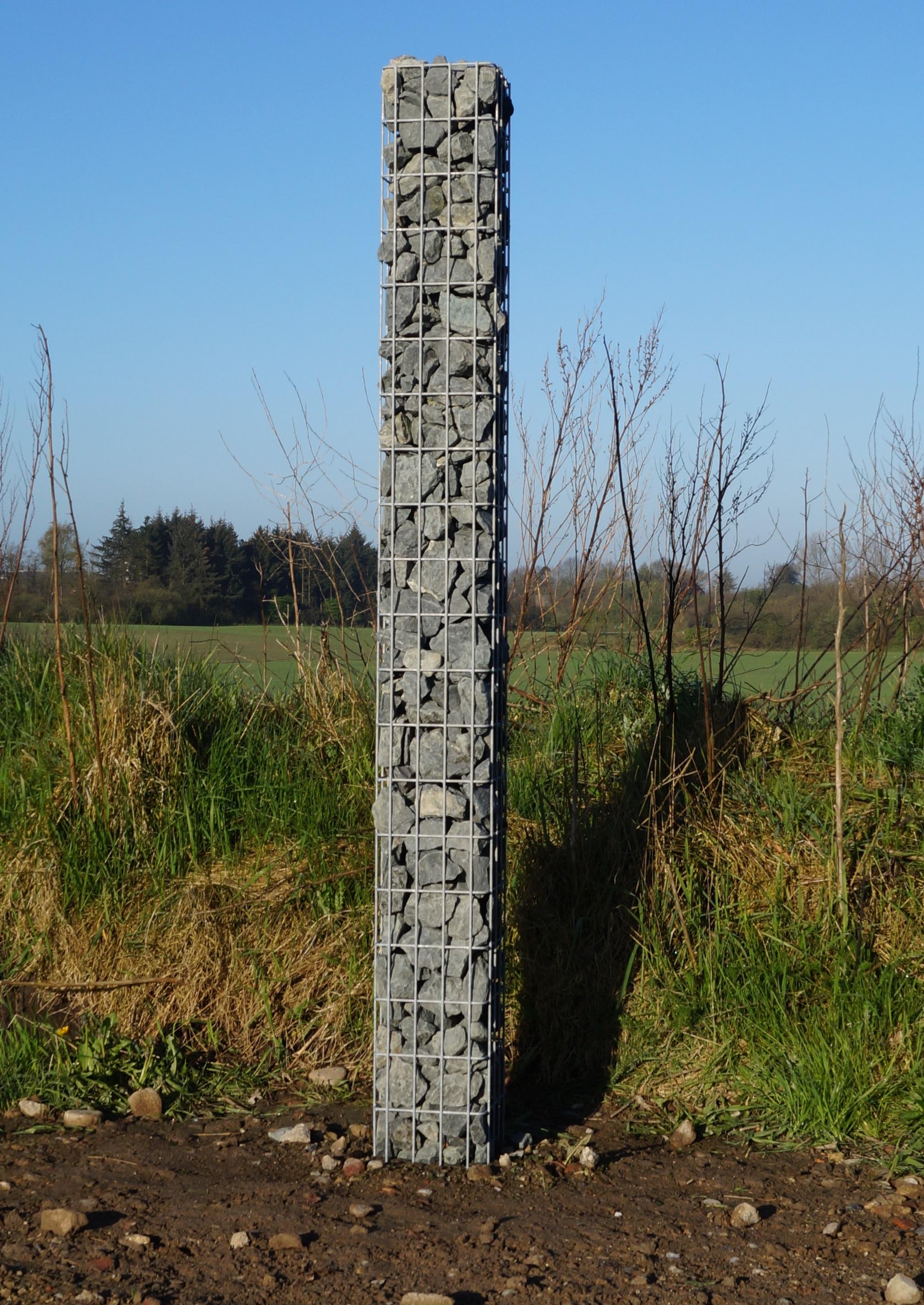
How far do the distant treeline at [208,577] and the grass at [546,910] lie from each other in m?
0.65

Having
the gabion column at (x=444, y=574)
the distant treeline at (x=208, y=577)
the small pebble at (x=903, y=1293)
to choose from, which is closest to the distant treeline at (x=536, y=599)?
the distant treeline at (x=208, y=577)

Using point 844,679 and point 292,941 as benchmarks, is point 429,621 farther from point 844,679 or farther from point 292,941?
point 844,679

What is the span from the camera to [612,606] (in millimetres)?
5340

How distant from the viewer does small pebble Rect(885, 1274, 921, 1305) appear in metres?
2.37

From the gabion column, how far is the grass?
2.32 feet

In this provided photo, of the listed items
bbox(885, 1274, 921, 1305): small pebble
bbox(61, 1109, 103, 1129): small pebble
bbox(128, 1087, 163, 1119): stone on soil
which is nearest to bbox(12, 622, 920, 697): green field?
bbox(128, 1087, 163, 1119): stone on soil

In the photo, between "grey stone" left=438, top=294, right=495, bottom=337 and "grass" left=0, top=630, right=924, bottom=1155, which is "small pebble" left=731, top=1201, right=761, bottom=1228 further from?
"grey stone" left=438, top=294, right=495, bottom=337

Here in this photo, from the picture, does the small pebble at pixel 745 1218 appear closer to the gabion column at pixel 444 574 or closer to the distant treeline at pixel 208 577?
the gabion column at pixel 444 574

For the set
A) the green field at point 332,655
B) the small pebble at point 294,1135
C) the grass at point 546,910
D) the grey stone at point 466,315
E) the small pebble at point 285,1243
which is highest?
the grey stone at point 466,315

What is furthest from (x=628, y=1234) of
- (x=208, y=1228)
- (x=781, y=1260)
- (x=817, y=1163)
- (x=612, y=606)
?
(x=612, y=606)

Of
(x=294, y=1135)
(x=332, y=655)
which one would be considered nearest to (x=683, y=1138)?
(x=294, y=1135)

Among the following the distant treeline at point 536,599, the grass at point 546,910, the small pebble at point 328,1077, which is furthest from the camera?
the distant treeline at point 536,599

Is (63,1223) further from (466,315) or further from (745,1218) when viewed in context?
(466,315)

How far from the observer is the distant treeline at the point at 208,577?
513 centimetres
